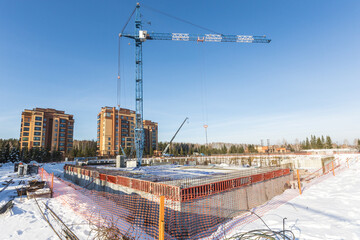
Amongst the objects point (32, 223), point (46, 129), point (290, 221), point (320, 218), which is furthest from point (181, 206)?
point (46, 129)

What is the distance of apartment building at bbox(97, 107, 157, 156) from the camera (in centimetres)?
8200

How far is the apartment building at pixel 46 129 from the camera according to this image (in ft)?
235

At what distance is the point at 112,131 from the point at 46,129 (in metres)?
25.1

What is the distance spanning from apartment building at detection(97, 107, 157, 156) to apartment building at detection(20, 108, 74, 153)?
12963 mm

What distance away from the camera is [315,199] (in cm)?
1019

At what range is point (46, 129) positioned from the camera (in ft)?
247

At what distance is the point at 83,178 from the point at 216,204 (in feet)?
56.1

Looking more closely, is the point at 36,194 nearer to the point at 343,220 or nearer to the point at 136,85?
the point at 343,220

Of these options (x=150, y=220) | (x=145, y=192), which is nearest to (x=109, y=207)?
(x=145, y=192)

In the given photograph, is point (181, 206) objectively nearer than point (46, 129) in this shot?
Yes

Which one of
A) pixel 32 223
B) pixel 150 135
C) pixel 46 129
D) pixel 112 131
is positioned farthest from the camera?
pixel 150 135

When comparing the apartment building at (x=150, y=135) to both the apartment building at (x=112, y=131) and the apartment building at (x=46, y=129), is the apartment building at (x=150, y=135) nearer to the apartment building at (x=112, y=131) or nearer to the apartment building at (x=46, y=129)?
the apartment building at (x=112, y=131)

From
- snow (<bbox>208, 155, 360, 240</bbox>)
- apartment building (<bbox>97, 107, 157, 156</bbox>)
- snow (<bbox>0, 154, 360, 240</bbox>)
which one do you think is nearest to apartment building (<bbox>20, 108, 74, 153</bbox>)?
apartment building (<bbox>97, 107, 157, 156</bbox>)

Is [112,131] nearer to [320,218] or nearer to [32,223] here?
[32,223]
